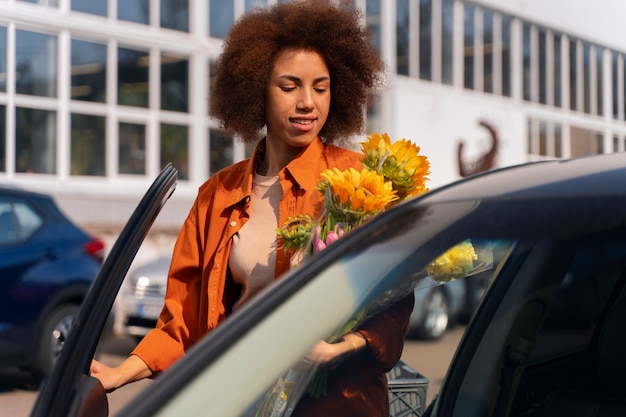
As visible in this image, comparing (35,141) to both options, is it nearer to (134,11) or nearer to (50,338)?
(134,11)

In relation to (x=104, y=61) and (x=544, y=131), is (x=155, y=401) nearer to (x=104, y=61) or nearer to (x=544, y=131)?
(x=104, y=61)

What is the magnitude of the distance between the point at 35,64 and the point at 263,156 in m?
10.8

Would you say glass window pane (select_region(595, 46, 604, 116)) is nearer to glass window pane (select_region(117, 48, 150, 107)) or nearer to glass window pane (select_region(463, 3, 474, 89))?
glass window pane (select_region(463, 3, 474, 89))

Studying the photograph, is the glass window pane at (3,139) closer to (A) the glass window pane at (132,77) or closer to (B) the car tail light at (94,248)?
(A) the glass window pane at (132,77)

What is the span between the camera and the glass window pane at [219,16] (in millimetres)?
15703

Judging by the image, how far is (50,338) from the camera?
8391 millimetres

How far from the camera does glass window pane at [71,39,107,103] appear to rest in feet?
44.8

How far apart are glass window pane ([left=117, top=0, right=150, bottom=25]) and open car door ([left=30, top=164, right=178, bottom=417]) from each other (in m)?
12.7

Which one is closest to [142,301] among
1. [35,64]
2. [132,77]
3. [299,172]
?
[35,64]

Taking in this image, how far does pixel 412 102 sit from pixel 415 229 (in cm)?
1802

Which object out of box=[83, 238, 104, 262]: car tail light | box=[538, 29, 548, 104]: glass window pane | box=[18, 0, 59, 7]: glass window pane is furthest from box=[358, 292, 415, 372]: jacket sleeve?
box=[538, 29, 548, 104]: glass window pane

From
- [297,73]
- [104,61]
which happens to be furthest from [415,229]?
[104,61]

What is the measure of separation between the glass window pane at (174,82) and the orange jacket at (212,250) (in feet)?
40.4

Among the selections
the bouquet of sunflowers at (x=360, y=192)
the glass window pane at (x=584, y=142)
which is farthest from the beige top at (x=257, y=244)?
the glass window pane at (x=584, y=142)
